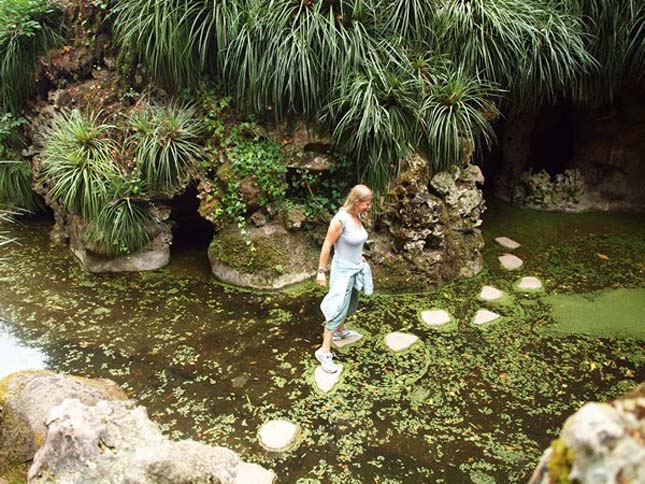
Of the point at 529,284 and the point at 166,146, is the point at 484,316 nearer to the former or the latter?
the point at 529,284

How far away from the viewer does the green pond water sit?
9.20 feet

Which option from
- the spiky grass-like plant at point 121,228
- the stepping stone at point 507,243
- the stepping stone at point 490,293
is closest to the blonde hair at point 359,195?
the stepping stone at point 490,293

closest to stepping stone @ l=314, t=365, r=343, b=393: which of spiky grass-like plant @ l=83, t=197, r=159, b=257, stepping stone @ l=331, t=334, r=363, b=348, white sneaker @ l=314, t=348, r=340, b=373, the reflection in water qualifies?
white sneaker @ l=314, t=348, r=340, b=373

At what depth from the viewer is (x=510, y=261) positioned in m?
4.79

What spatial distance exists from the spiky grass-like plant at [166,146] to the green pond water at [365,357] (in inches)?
34.8

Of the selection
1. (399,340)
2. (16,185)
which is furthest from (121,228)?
(399,340)

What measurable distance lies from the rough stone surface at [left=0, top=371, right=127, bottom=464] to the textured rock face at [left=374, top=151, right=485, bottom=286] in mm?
2606

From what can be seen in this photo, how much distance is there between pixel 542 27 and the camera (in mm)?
4777

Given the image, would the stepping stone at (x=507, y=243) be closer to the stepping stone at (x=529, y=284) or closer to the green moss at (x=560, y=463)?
the stepping stone at (x=529, y=284)

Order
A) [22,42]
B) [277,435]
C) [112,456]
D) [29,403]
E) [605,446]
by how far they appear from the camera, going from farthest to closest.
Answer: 1. [22,42]
2. [277,435]
3. [29,403]
4. [112,456]
5. [605,446]

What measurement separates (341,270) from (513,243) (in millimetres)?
2515

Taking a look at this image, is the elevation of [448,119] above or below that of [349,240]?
above

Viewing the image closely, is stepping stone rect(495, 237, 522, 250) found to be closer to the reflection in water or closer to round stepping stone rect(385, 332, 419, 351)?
round stepping stone rect(385, 332, 419, 351)

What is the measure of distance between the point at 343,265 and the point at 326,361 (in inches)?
26.4
